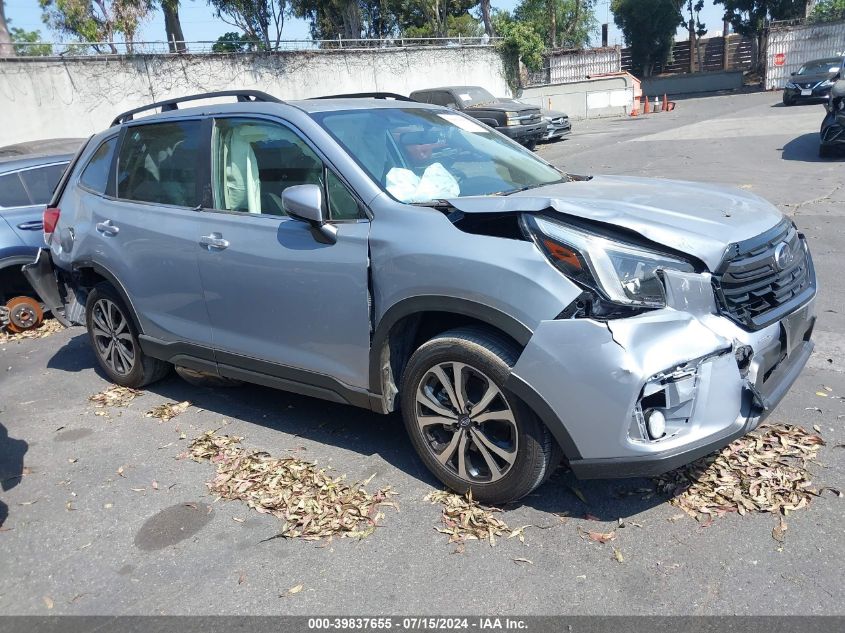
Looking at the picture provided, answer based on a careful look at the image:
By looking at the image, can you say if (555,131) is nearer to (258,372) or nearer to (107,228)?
(107,228)

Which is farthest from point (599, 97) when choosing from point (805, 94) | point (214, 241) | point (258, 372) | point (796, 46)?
point (258, 372)

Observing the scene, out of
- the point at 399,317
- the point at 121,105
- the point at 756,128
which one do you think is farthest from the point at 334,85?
the point at 399,317

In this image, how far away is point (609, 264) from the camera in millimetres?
3098

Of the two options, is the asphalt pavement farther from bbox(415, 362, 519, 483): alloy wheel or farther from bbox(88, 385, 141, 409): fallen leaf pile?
bbox(415, 362, 519, 483): alloy wheel

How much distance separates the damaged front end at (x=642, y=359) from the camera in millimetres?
2963

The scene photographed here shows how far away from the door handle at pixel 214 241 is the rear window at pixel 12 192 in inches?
165

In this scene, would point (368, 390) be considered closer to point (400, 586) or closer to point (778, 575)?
point (400, 586)

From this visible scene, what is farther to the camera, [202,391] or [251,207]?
[202,391]

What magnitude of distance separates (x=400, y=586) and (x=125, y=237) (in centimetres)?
316

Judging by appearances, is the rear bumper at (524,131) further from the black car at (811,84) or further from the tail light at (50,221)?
the tail light at (50,221)

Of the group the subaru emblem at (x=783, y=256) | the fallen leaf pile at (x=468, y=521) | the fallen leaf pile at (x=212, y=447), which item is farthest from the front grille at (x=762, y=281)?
the fallen leaf pile at (x=212, y=447)

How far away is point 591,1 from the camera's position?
2179 inches

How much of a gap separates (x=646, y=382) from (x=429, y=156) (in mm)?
1939

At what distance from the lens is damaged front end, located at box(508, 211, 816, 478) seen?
9.72 ft
